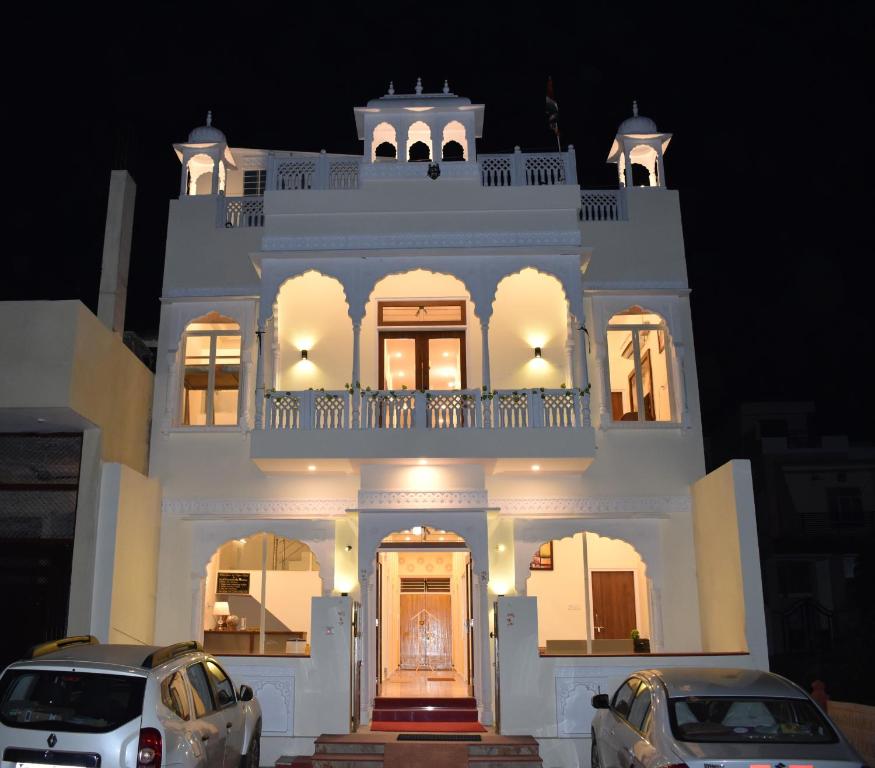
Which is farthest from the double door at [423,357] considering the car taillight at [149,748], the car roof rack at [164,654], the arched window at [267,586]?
the car taillight at [149,748]

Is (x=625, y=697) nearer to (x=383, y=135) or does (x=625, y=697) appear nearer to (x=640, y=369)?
(x=640, y=369)

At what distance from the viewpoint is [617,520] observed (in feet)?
46.3

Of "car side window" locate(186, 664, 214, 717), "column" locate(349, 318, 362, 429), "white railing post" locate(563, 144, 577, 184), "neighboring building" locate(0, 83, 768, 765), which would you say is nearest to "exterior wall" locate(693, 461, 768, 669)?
"neighboring building" locate(0, 83, 768, 765)

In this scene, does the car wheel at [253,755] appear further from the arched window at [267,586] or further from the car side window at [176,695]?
the arched window at [267,586]

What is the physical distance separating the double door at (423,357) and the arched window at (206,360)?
2586 millimetres

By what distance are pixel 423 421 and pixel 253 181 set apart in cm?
715

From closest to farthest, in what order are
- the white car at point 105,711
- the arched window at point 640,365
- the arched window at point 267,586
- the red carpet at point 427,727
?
the white car at point 105,711, the red carpet at point 427,727, the arched window at point 640,365, the arched window at point 267,586

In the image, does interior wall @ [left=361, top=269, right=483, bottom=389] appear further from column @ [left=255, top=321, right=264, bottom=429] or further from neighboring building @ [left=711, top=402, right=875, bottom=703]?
neighboring building @ [left=711, top=402, right=875, bottom=703]

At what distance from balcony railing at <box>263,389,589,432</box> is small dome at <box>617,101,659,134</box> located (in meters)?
5.56

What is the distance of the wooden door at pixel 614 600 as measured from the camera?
16.3 meters

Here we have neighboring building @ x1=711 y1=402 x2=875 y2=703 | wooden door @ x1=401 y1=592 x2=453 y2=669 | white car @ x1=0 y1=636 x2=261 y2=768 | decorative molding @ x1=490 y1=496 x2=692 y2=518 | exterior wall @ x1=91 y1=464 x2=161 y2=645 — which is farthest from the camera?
neighboring building @ x1=711 y1=402 x2=875 y2=703

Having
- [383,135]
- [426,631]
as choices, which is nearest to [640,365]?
[383,135]

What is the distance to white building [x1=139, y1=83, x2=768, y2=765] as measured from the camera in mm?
13031

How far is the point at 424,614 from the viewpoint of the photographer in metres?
16.0
